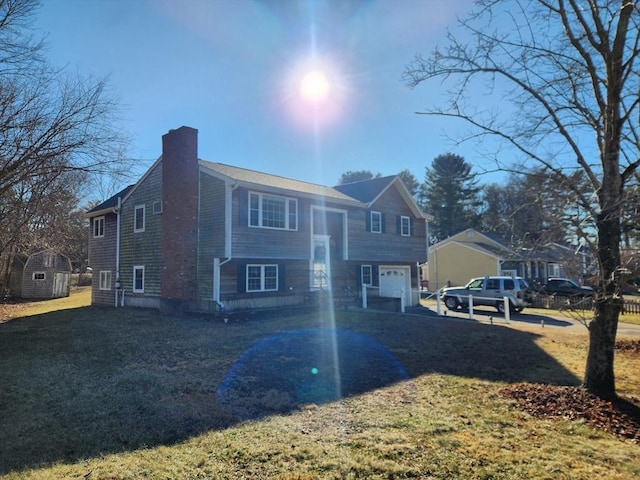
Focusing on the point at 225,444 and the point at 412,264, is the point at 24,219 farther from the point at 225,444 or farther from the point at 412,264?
the point at 412,264

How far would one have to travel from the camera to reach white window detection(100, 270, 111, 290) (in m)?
22.1

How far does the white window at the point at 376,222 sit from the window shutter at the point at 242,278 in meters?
8.10

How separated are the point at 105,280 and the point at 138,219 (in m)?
4.74

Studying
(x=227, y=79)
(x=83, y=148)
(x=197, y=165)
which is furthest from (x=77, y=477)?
(x=197, y=165)

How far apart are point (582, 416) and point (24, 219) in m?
18.7

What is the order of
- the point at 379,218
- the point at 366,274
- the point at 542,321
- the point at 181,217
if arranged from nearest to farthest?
the point at 542,321, the point at 181,217, the point at 366,274, the point at 379,218

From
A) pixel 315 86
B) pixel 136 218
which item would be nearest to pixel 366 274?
pixel 136 218

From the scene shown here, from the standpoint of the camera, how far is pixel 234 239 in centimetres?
1534

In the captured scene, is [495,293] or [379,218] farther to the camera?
[379,218]

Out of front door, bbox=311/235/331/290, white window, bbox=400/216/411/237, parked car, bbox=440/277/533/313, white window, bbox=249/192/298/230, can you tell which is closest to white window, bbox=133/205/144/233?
white window, bbox=249/192/298/230

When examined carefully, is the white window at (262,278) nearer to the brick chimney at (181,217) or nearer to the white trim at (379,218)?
the brick chimney at (181,217)

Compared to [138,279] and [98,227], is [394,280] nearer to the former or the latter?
[138,279]

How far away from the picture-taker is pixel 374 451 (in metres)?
4.50

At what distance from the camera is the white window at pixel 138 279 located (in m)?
19.7
